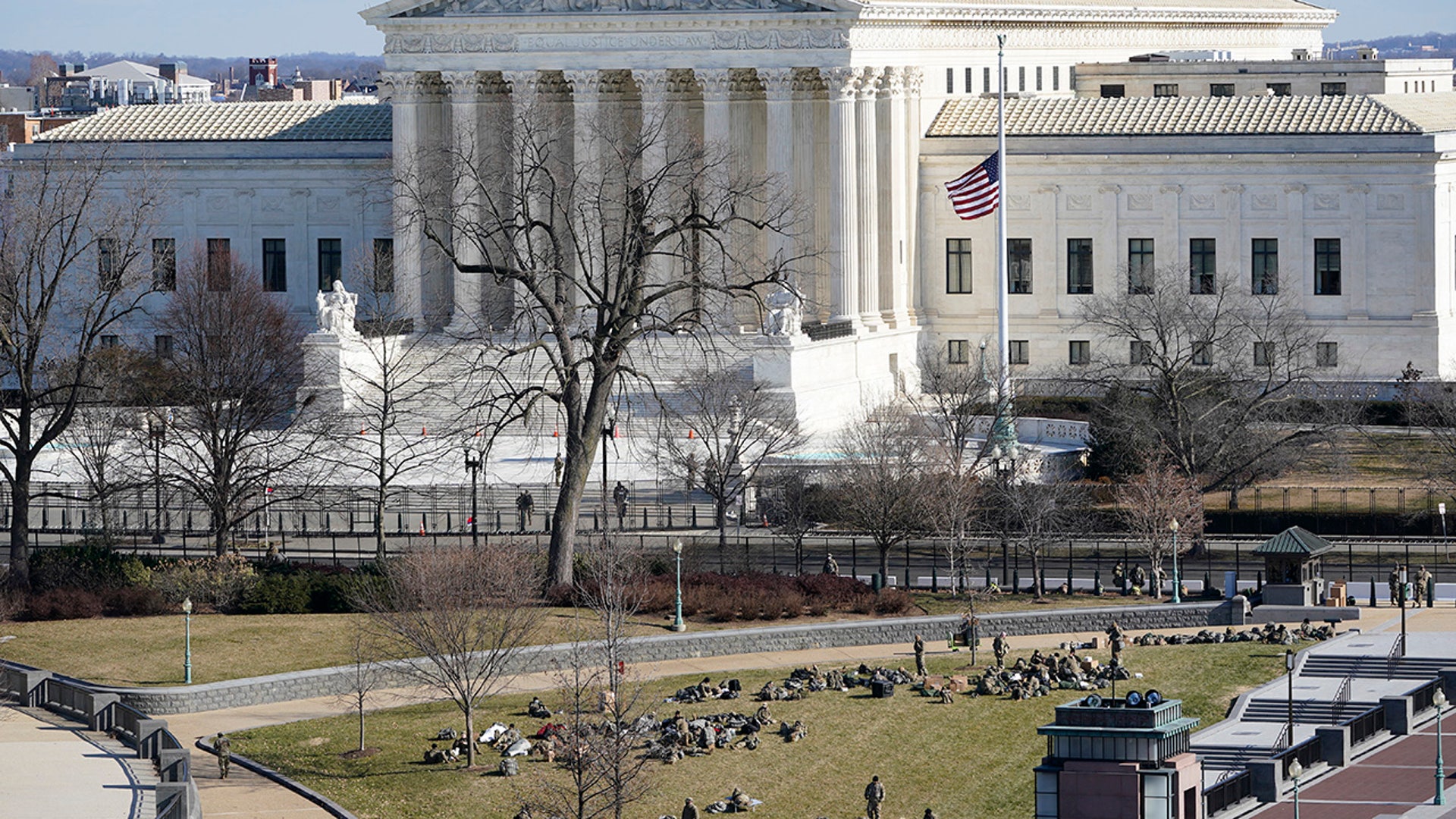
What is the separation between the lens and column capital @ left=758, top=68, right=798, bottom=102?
110750 mm

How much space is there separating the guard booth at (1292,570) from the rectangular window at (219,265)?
4171cm

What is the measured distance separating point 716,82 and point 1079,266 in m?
15.9

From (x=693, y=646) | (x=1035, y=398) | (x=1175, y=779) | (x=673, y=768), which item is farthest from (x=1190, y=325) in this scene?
(x=1175, y=779)

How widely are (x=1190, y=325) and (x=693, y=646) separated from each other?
35.4 metres

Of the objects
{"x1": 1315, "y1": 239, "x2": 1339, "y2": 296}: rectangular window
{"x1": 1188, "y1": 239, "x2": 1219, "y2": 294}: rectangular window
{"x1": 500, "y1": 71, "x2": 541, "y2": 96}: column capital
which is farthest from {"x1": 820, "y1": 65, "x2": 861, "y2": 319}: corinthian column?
{"x1": 1315, "y1": 239, "x2": 1339, "y2": 296}: rectangular window

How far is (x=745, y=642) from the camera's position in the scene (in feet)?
262

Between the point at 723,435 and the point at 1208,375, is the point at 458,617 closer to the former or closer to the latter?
the point at 723,435

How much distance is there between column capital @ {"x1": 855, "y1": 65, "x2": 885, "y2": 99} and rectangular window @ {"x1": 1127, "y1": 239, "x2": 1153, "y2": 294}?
11413 mm

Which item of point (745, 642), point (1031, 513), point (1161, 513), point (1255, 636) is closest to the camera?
point (745, 642)

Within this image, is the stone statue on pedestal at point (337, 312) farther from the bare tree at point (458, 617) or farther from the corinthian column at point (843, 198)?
the bare tree at point (458, 617)

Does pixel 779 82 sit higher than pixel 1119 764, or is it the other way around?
pixel 779 82

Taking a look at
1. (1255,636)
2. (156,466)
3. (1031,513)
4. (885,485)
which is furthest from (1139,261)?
(156,466)

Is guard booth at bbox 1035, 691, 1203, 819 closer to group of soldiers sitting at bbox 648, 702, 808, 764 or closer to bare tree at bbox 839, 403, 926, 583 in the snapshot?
group of soldiers sitting at bbox 648, 702, 808, 764

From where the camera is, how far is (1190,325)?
10969cm
